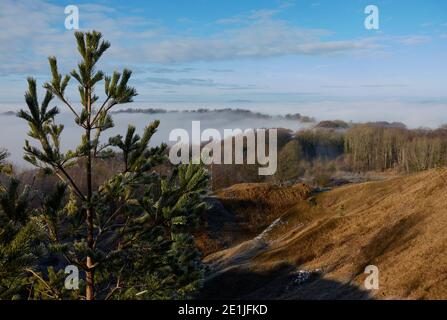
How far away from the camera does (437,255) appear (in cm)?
2939

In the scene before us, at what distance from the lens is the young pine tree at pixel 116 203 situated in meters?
13.4

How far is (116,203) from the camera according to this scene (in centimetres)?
1588

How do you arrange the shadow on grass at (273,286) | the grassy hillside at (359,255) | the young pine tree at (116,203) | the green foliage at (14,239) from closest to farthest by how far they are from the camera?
the green foliage at (14,239) < the young pine tree at (116,203) < the grassy hillside at (359,255) < the shadow on grass at (273,286)

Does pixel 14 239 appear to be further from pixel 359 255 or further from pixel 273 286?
pixel 273 286

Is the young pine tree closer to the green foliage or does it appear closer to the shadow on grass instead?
the green foliage

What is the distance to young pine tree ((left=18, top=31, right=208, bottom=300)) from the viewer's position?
13430 mm

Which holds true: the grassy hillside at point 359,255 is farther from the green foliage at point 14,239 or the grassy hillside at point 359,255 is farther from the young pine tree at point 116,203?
the green foliage at point 14,239

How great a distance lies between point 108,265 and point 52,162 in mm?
3770

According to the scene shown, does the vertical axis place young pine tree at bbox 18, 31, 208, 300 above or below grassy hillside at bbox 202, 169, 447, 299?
above

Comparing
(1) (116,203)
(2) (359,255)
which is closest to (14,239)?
(1) (116,203)

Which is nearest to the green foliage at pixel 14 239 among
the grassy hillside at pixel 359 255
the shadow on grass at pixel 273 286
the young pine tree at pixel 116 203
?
the young pine tree at pixel 116 203

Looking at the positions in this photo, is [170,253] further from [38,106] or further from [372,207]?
[372,207]

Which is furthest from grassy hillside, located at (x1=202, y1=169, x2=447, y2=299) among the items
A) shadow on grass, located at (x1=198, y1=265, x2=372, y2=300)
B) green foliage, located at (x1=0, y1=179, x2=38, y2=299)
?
green foliage, located at (x1=0, y1=179, x2=38, y2=299)
